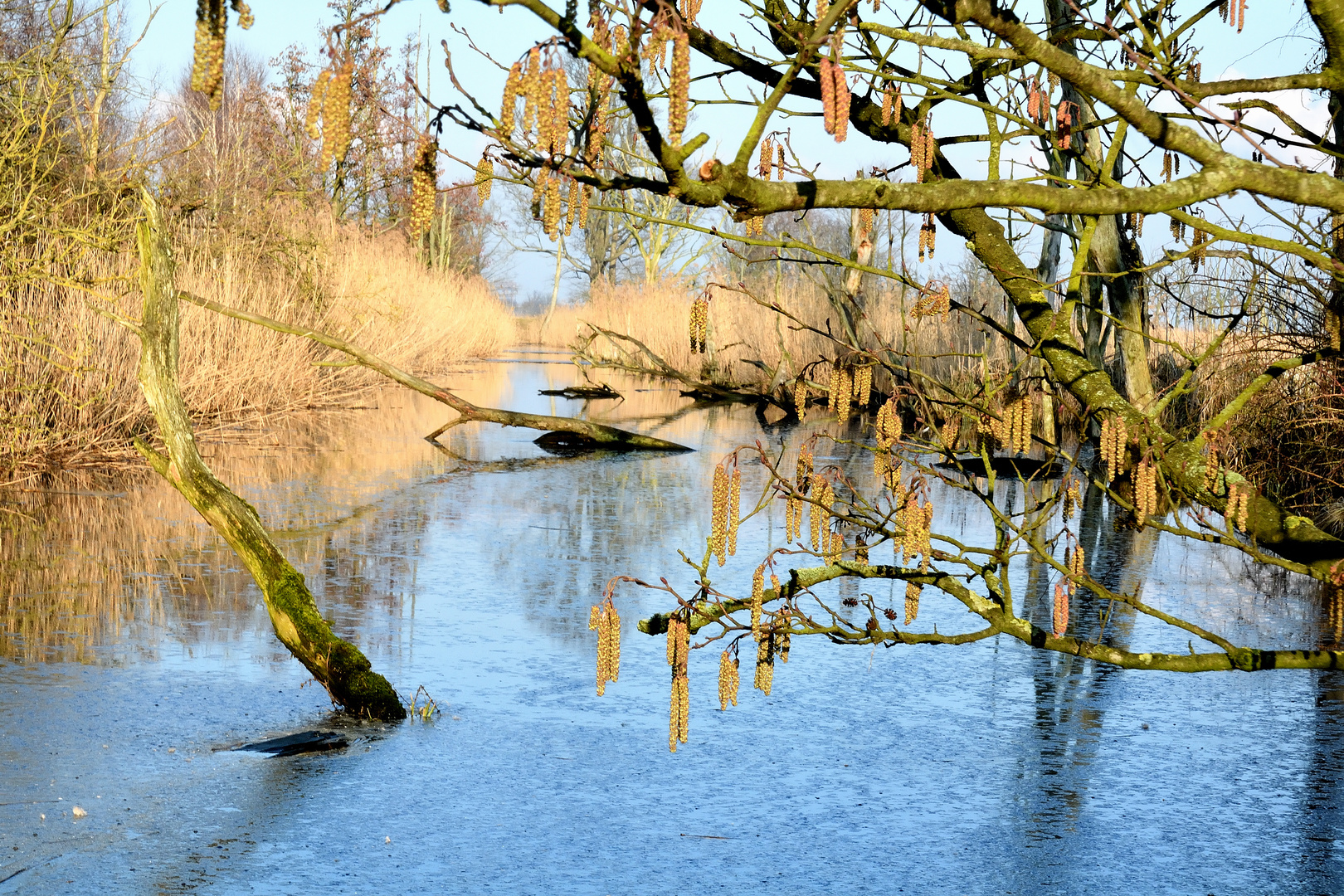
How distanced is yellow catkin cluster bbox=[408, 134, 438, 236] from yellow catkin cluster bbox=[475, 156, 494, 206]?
0.41 meters

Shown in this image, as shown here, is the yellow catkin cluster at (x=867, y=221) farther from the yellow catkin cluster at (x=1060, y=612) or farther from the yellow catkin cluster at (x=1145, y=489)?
the yellow catkin cluster at (x=1060, y=612)

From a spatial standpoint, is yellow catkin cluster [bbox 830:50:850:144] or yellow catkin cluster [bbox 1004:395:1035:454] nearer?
yellow catkin cluster [bbox 830:50:850:144]

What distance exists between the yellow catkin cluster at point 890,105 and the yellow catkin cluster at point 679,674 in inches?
77.5

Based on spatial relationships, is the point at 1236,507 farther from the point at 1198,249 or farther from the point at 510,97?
the point at 510,97

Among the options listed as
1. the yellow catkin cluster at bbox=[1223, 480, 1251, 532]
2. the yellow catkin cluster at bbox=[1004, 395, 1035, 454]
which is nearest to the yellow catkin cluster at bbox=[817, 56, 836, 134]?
the yellow catkin cluster at bbox=[1004, 395, 1035, 454]

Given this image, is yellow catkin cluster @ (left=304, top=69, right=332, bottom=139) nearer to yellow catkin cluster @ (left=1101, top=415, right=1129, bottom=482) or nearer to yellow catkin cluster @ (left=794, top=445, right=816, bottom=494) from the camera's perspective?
yellow catkin cluster @ (left=794, top=445, right=816, bottom=494)

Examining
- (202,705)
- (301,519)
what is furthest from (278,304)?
(202,705)

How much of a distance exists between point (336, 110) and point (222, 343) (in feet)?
42.8

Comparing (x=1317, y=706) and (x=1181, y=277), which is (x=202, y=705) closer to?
(x=1317, y=706)

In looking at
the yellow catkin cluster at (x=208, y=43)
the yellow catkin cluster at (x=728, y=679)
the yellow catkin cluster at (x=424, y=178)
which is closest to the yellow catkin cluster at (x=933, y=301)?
the yellow catkin cluster at (x=728, y=679)

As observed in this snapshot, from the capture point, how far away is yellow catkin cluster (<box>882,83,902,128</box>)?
4418 mm

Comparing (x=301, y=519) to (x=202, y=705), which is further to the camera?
(x=301, y=519)

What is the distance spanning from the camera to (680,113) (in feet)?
7.06

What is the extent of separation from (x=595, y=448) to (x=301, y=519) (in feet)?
18.2
